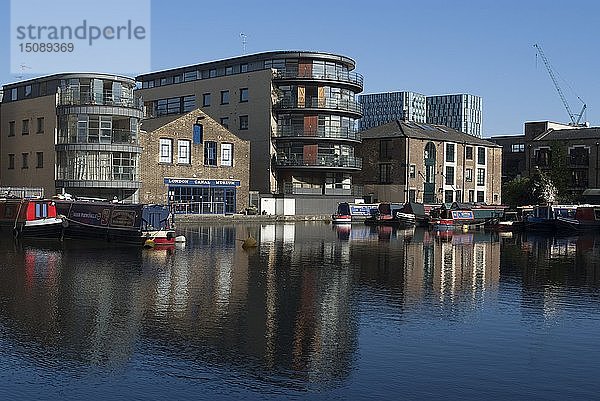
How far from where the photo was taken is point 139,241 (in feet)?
129

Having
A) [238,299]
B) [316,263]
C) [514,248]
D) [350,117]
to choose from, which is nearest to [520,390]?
[238,299]

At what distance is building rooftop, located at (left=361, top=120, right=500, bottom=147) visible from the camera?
88.0 m

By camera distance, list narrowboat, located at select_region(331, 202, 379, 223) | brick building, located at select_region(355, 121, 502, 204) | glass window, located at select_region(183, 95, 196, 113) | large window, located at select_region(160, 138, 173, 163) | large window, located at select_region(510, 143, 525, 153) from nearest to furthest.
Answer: large window, located at select_region(160, 138, 173, 163)
narrowboat, located at select_region(331, 202, 379, 223)
glass window, located at select_region(183, 95, 196, 113)
brick building, located at select_region(355, 121, 502, 204)
large window, located at select_region(510, 143, 525, 153)

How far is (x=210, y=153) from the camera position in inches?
2889

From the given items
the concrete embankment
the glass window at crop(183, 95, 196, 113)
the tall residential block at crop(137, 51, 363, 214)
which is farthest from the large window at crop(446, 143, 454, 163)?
the glass window at crop(183, 95, 196, 113)

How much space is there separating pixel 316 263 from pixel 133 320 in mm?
15416

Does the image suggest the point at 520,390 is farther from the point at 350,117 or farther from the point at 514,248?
the point at 350,117

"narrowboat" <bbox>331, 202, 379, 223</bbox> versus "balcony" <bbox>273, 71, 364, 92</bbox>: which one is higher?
"balcony" <bbox>273, 71, 364, 92</bbox>

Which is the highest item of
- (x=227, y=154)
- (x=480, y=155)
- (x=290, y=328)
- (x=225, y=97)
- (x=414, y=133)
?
(x=225, y=97)

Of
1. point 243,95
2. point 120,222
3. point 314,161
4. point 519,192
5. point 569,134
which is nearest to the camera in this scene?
point 120,222

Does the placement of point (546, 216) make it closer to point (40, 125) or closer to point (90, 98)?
point (90, 98)

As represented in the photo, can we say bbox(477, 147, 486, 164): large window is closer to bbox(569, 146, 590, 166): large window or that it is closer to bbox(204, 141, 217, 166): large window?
bbox(569, 146, 590, 166): large window

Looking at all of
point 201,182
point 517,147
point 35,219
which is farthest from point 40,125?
point 517,147

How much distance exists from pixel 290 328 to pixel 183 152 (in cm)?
5450
